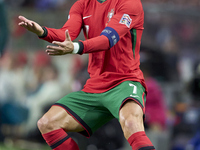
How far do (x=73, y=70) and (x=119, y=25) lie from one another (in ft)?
12.6

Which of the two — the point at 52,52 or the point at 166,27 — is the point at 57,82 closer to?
the point at 166,27

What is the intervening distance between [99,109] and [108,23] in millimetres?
773

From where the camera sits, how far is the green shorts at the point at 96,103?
315cm

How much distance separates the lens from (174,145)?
232 inches

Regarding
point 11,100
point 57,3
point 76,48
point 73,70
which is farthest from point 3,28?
point 76,48

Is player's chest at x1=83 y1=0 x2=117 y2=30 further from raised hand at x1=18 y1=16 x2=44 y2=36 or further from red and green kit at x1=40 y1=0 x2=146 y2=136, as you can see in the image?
raised hand at x1=18 y1=16 x2=44 y2=36

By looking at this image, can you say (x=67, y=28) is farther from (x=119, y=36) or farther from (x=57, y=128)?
(x=57, y=128)

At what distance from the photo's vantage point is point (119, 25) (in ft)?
10.2

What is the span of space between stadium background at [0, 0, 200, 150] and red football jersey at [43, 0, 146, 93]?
101 inches

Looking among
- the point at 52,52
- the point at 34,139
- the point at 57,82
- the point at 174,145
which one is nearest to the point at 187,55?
the point at 174,145

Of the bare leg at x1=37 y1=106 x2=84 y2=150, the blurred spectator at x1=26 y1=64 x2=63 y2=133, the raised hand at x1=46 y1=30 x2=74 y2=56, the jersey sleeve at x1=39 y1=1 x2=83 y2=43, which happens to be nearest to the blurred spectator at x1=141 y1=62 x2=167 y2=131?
the blurred spectator at x1=26 y1=64 x2=63 y2=133

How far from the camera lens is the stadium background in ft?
20.6

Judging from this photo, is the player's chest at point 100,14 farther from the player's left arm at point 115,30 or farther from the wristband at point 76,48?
the wristband at point 76,48

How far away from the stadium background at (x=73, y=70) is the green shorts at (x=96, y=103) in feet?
8.42
